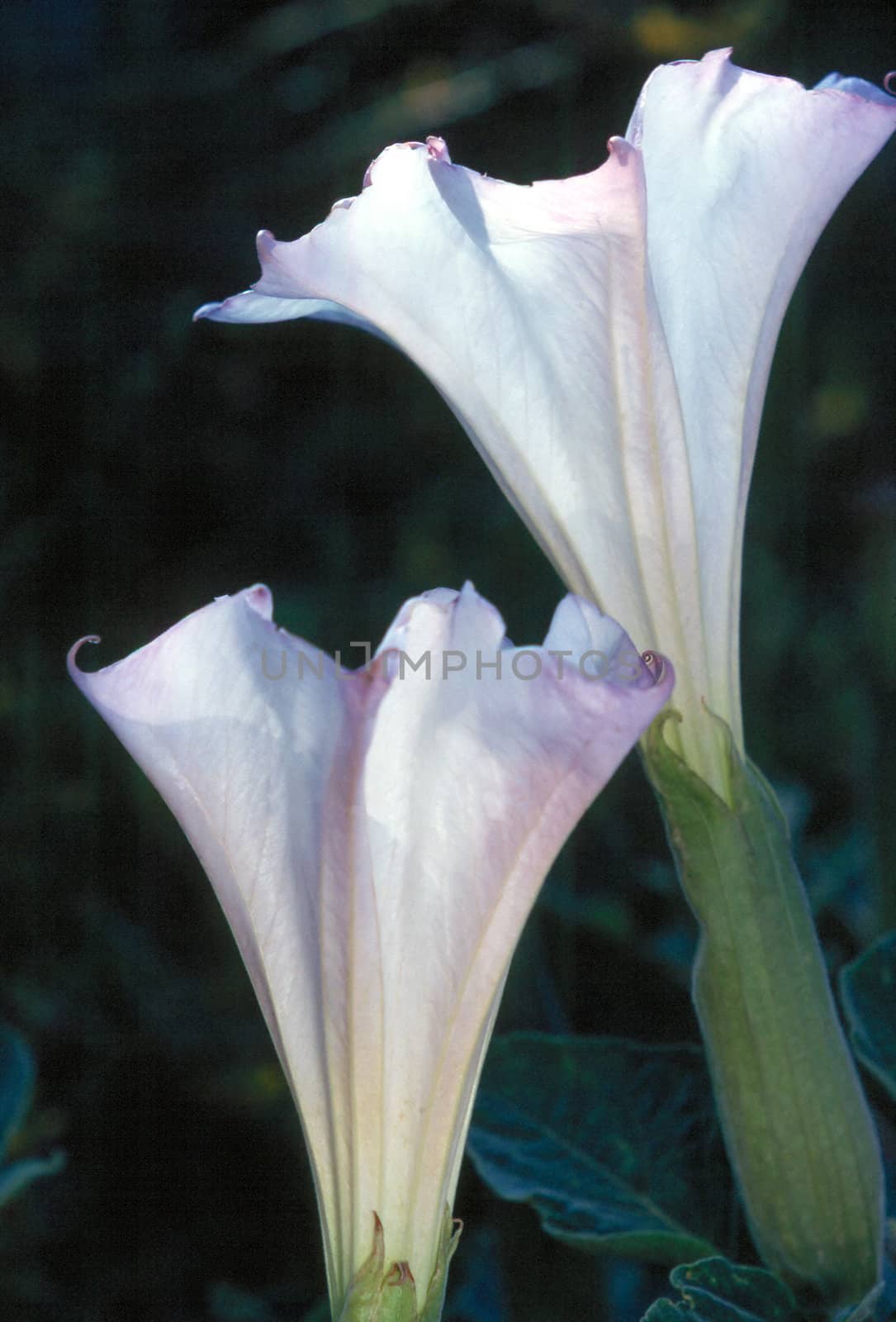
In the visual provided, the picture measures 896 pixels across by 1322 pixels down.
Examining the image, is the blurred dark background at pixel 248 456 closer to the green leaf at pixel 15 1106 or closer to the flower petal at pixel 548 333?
the green leaf at pixel 15 1106

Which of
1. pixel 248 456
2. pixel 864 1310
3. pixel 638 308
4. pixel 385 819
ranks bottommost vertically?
pixel 864 1310

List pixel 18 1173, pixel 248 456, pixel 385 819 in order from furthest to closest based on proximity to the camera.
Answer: pixel 248 456, pixel 18 1173, pixel 385 819

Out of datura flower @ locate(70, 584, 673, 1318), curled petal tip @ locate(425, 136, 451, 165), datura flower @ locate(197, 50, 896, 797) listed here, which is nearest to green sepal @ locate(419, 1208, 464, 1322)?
datura flower @ locate(70, 584, 673, 1318)

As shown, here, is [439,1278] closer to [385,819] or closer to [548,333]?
[385,819]

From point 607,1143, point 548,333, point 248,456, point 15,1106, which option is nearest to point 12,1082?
point 15,1106

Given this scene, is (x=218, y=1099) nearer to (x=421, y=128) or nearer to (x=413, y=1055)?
(x=413, y=1055)

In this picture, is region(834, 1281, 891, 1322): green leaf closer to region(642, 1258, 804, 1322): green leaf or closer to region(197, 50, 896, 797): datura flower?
region(642, 1258, 804, 1322): green leaf
